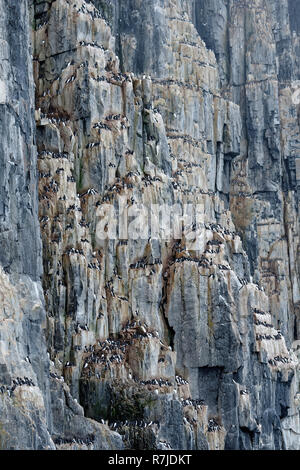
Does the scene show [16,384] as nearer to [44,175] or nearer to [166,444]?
[166,444]

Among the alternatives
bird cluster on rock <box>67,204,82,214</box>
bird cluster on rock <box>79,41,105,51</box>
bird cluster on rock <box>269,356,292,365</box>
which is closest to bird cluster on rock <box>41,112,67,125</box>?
bird cluster on rock <box>79,41,105,51</box>

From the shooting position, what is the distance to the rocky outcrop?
79.1m

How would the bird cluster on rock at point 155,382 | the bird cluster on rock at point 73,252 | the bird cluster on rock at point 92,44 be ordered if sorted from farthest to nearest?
the bird cluster on rock at point 92,44 → the bird cluster on rock at point 73,252 → the bird cluster on rock at point 155,382

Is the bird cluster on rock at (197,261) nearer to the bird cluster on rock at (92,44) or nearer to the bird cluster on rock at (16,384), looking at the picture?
the bird cluster on rock at (92,44)

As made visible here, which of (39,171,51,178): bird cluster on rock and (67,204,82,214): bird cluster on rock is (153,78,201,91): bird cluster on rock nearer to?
(39,171,51,178): bird cluster on rock

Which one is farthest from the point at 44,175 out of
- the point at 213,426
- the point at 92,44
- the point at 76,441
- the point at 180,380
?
the point at 213,426

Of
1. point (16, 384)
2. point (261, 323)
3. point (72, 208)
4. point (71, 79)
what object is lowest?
point (16, 384)

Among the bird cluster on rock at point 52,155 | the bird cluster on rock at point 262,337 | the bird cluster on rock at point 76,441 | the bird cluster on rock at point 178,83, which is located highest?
the bird cluster on rock at point 178,83

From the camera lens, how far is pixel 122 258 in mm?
91625

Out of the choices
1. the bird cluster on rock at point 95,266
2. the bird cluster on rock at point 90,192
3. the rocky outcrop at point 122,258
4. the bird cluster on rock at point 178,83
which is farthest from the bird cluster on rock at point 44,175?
the bird cluster on rock at point 178,83

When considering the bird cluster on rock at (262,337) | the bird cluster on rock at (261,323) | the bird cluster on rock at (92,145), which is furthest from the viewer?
the bird cluster on rock at (261,323)

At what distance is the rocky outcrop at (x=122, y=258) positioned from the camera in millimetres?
79125

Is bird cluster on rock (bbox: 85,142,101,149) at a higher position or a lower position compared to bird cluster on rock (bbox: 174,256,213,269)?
higher

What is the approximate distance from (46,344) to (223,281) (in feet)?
63.7
